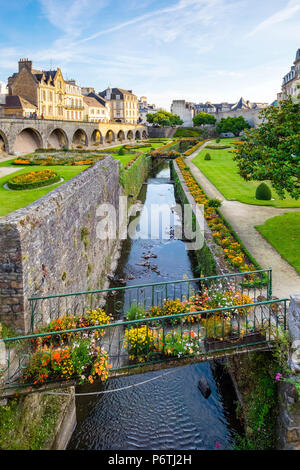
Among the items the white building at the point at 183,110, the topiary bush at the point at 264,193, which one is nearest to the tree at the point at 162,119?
the white building at the point at 183,110

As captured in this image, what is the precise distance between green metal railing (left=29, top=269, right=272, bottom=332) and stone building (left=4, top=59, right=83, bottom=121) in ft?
125

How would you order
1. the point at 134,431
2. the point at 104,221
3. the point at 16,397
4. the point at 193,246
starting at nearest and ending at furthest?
the point at 16,397, the point at 134,431, the point at 104,221, the point at 193,246

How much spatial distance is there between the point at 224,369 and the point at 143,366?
371 centimetres

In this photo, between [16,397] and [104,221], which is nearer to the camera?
[16,397]

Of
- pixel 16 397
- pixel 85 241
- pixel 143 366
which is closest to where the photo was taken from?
pixel 16 397

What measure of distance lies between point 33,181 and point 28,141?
79.2ft

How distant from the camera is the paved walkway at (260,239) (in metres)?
10.1

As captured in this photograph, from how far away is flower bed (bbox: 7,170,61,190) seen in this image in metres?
15.1

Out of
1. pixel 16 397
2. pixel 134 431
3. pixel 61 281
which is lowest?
pixel 134 431

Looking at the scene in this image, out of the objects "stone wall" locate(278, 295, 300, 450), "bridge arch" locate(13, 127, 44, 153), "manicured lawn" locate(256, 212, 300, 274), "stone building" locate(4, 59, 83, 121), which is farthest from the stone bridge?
"stone wall" locate(278, 295, 300, 450)
